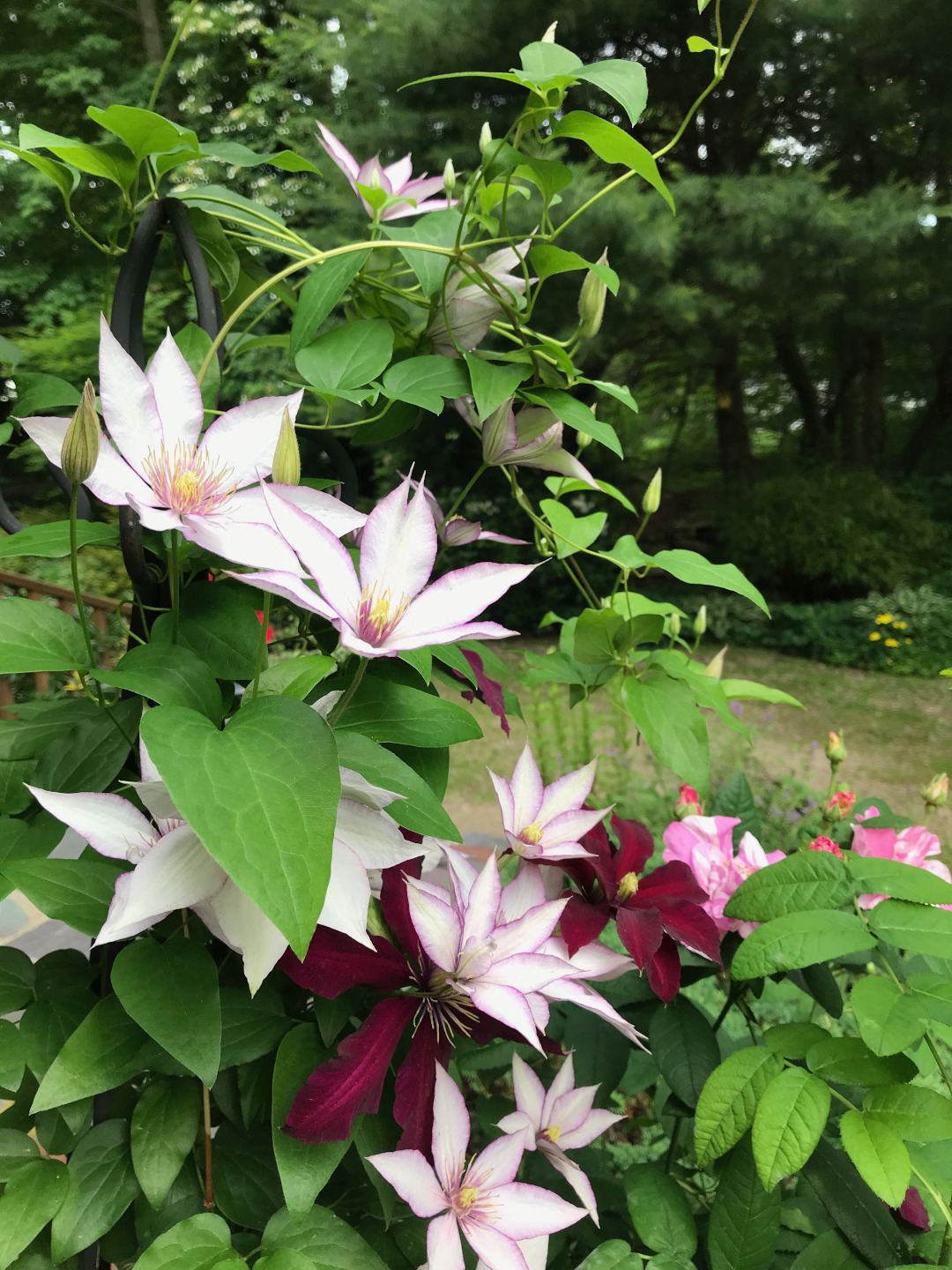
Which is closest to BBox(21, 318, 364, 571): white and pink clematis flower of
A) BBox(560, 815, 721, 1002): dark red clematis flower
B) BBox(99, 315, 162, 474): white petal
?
BBox(99, 315, 162, 474): white petal

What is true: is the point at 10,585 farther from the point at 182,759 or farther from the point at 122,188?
the point at 182,759

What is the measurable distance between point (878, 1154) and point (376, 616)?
0.38 metres

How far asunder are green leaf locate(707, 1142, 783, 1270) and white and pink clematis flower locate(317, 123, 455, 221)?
2.46 ft

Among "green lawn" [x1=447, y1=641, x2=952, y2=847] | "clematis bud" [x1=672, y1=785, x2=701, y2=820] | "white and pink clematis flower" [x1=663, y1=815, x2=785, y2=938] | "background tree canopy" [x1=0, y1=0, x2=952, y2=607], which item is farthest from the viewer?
"background tree canopy" [x1=0, y1=0, x2=952, y2=607]

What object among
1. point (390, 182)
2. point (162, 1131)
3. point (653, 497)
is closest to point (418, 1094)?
point (162, 1131)

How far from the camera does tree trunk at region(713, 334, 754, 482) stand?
7.30 metres

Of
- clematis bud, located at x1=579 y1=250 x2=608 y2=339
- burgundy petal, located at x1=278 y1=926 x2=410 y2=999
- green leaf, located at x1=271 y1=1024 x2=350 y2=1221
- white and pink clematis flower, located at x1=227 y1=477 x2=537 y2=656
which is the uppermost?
clematis bud, located at x1=579 y1=250 x2=608 y2=339

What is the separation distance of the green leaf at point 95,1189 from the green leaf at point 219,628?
28 centimetres

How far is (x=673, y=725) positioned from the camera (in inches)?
25.2

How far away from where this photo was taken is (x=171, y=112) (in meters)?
7.72

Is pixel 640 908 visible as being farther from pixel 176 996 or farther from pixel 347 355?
pixel 347 355

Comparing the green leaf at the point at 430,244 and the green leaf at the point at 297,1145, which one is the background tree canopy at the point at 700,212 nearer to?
the green leaf at the point at 430,244

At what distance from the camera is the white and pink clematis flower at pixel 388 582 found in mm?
310

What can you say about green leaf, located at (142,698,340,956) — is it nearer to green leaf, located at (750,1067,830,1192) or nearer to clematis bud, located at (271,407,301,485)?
clematis bud, located at (271,407,301,485)
